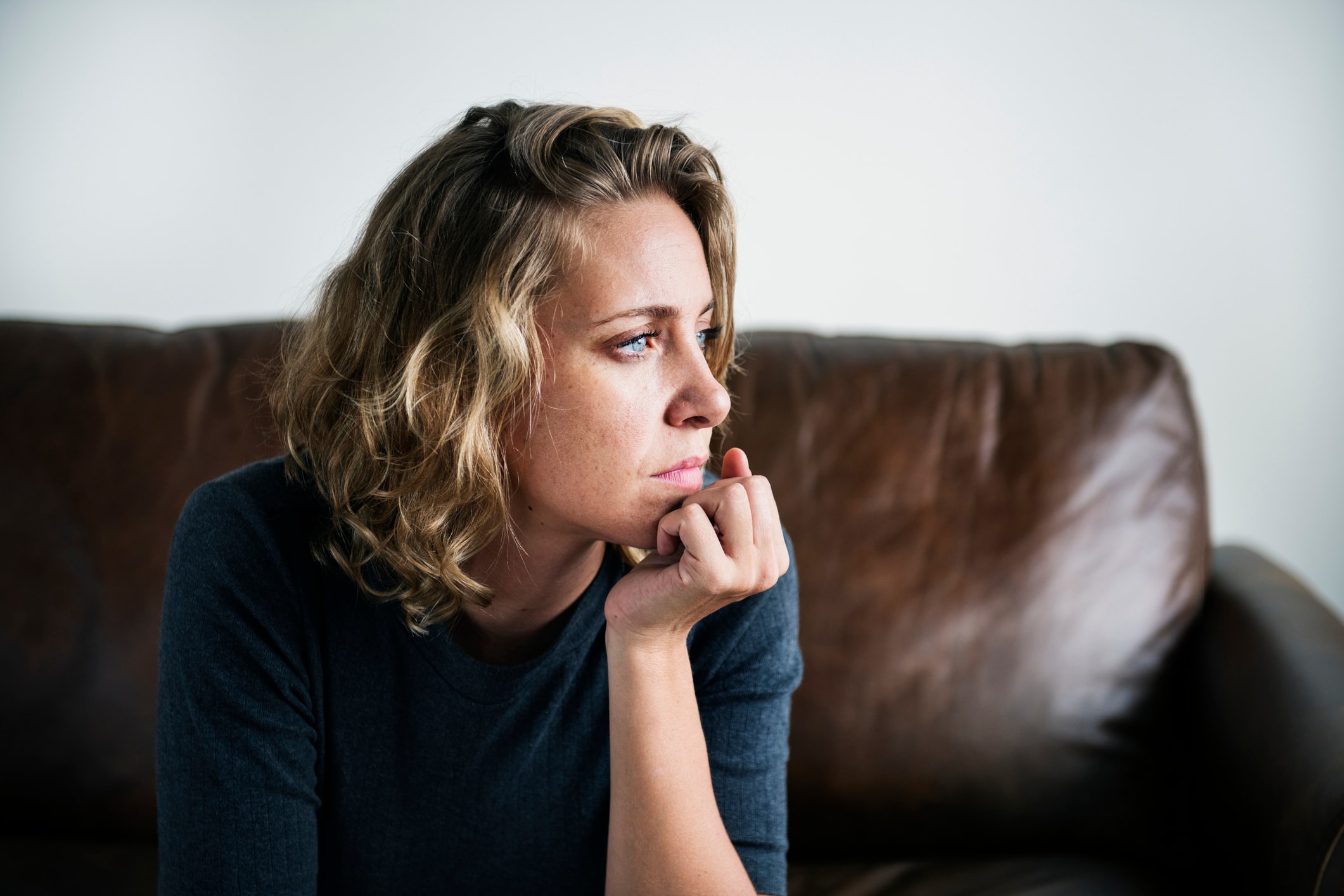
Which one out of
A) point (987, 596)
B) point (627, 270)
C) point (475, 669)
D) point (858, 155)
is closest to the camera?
point (627, 270)

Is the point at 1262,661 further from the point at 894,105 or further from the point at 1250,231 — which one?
the point at 894,105

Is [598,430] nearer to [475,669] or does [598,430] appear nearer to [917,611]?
[475,669]

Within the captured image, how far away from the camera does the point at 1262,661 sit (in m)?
1.17

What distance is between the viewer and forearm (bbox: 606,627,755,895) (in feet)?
3.02

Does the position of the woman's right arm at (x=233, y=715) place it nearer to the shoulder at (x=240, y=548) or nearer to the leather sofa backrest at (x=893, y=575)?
the shoulder at (x=240, y=548)

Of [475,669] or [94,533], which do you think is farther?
[94,533]

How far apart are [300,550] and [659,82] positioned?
1.14m

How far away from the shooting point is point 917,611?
4.37 feet

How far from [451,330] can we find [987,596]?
882 mm

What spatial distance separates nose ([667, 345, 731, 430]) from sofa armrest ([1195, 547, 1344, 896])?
0.74 metres

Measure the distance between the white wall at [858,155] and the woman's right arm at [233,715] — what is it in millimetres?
968

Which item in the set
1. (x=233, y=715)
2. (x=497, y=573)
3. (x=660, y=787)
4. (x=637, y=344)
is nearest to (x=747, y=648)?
(x=660, y=787)

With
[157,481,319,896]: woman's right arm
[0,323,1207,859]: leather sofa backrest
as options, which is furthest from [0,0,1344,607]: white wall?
[157,481,319,896]: woman's right arm

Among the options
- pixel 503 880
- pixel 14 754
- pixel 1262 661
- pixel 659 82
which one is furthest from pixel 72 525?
pixel 1262 661
